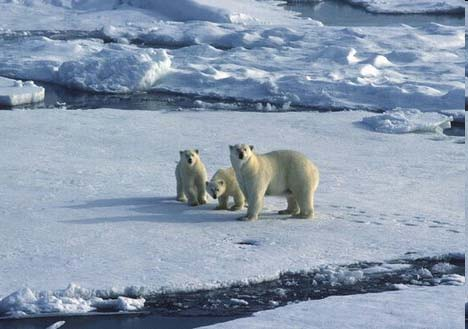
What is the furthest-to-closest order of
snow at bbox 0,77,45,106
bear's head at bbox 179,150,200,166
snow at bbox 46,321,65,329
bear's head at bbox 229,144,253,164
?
snow at bbox 0,77,45,106, bear's head at bbox 179,150,200,166, bear's head at bbox 229,144,253,164, snow at bbox 46,321,65,329

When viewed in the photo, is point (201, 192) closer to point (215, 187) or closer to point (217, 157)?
point (215, 187)

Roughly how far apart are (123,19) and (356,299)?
17.0 metres

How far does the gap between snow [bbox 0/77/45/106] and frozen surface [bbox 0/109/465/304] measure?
1574mm

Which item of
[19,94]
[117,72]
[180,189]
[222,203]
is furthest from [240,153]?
[117,72]

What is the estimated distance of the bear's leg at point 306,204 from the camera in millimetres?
6410

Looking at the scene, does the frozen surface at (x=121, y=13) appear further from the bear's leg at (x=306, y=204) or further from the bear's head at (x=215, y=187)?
the bear's leg at (x=306, y=204)

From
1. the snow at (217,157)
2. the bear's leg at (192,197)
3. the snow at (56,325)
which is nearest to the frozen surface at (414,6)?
the snow at (217,157)

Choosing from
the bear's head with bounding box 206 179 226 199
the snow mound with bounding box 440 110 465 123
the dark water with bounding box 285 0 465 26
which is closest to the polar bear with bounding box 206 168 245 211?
the bear's head with bounding box 206 179 226 199

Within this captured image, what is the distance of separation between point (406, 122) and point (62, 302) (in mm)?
6550

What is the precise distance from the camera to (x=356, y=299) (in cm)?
509

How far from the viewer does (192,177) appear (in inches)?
264

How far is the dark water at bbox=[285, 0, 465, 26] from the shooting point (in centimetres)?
2155

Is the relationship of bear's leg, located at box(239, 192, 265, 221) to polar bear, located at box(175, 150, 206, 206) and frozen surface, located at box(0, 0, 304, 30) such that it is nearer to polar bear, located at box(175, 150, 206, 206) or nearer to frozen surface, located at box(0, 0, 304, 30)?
polar bear, located at box(175, 150, 206, 206)

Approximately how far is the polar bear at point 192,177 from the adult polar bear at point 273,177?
0.43 m
